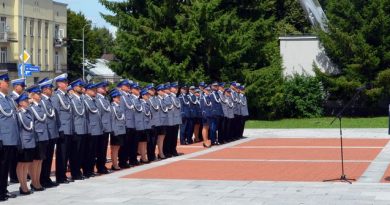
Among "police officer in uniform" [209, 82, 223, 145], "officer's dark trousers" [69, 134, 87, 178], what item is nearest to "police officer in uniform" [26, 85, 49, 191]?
"officer's dark trousers" [69, 134, 87, 178]

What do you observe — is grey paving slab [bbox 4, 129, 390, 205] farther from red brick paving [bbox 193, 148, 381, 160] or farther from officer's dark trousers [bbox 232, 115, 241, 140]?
officer's dark trousers [bbox 232, 115, 241, 140]

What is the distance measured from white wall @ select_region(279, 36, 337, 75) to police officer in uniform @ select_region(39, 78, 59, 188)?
28091 mm

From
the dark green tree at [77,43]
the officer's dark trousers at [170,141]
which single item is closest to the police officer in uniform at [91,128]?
the officer's dark trousers at [170,141]

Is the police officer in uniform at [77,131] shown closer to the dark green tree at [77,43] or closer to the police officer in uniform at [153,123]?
the police officer in uniform at [153,123]

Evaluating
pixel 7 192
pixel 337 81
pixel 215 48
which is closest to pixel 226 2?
pixel 215 48

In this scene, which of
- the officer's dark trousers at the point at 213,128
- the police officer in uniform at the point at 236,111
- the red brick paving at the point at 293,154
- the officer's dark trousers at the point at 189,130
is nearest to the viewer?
the red brick paving at the point at 293,154

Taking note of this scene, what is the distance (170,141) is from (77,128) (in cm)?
529

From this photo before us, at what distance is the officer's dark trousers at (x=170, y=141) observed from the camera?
19.4m

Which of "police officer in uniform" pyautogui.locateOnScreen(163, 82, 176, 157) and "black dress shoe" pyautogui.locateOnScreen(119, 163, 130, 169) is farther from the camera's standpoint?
"police officer in uniform" pyautogui.locateOnScreen(163, 82, 176, 157)

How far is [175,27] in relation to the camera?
3681 cm

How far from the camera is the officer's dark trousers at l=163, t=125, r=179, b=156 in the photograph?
63.5 ft

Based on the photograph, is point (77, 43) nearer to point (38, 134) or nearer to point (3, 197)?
point (38, 134)

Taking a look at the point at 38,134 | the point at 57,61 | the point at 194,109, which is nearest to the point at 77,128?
the point at 38,134

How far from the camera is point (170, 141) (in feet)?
64.1
